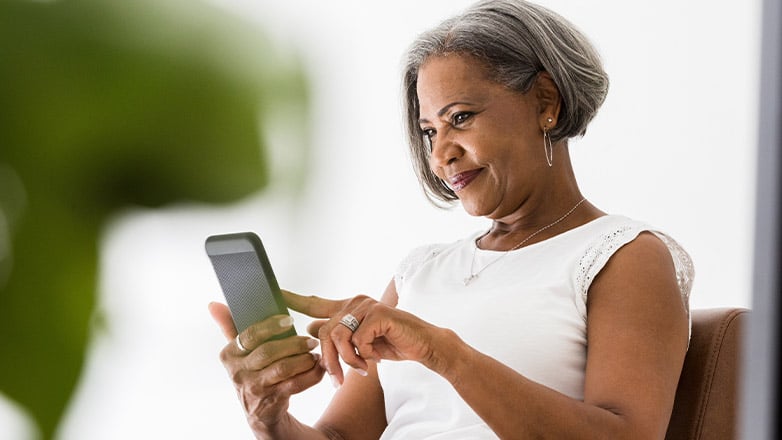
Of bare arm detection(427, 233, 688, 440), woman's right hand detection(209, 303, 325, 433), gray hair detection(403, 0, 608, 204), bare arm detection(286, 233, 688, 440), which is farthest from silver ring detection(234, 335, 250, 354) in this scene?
gray hair detection(403, 0, 608, 204)

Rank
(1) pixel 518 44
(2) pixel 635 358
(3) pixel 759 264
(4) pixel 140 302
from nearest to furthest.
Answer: (3) pixel 759 264
(4) pixel 140 302
(2) pixel 635 358
(1) pixel 518 44

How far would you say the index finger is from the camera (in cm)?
108

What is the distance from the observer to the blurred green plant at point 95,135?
0.87ft

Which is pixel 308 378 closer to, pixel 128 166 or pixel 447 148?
pixel 447 148

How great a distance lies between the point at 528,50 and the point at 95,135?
116 cm

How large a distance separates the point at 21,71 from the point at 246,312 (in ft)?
2.92

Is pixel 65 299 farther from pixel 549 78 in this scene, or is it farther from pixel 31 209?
pixel 549 78

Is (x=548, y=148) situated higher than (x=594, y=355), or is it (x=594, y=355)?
(x=548, y=148)

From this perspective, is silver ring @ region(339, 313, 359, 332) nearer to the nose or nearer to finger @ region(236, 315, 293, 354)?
finger @ region(236, 315, 293, 354)

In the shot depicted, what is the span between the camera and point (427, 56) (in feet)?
4.72

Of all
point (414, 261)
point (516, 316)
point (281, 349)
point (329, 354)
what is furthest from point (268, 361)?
point (414, 261)

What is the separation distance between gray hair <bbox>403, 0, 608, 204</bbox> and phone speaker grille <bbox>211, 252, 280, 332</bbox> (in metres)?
0.50

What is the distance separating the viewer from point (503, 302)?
1330 millimetres

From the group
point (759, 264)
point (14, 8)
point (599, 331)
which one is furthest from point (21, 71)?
point (599, 331)
